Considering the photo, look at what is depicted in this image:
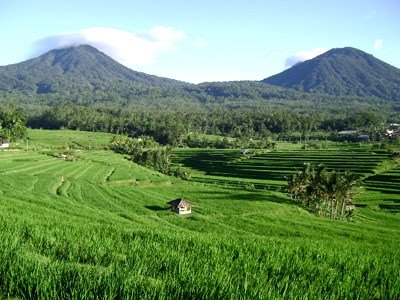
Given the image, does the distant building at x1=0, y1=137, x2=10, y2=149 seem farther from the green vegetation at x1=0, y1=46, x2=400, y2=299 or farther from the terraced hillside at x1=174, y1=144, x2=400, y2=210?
the terraced hillside at x1=174, y1=144, x2=400, y2=210

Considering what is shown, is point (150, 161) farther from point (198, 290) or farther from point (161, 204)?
point (198, 290)

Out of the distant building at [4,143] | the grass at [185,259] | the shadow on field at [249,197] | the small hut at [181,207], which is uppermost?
the grass at [185,259]

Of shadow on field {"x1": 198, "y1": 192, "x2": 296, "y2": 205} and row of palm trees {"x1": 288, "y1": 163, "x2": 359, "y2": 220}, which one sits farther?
shadow on field {"x1": 198, "y1": 192, "x2": 296, "y2": 205}

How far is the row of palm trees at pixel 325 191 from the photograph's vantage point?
2709 inches

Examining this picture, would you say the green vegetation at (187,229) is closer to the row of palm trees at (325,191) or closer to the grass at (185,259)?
the grass at (185,259)

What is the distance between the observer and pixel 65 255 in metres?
14.5

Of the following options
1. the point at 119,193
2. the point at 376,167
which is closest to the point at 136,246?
the point at 119,193

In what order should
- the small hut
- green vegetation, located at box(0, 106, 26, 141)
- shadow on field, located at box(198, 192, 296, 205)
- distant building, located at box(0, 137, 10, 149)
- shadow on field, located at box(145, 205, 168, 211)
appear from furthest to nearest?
1. green vegetation, located at box(0, 106, 26, 141)
2. distant building, located at box(0, 137, 10, 149)
3. shadow on field, located at box(198, 192, 296, 205)
4. shadow on field, located at box(145, 205, 168, 211)
5. the small hut

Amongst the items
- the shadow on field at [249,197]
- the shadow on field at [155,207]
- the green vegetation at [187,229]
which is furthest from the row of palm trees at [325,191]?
the shadow on field at [155,207]

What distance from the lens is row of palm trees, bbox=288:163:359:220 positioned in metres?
68.8

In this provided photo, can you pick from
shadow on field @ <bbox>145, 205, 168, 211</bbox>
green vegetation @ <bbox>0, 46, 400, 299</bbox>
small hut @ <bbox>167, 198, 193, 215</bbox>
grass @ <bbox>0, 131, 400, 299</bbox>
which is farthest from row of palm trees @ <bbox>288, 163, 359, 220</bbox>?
shadow on field @ <bbox>145, 205, 168, 211</bbox>

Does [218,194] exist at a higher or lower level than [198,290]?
lower

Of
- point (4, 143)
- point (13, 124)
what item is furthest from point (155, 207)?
point (13, 124)

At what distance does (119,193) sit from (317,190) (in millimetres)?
32386
